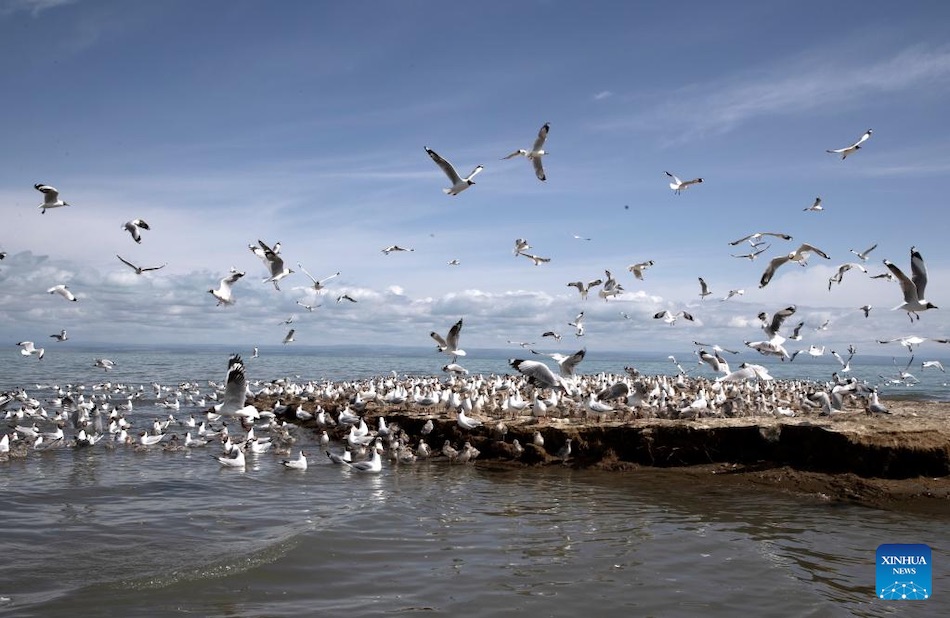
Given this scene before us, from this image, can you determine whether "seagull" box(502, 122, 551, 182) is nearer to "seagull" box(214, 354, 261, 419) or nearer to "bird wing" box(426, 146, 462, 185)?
"bird wing" box(426, 146, 462, 185)

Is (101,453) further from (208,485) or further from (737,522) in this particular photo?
(737,522)

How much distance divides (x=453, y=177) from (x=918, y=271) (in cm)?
898

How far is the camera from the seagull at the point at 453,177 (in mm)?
14374

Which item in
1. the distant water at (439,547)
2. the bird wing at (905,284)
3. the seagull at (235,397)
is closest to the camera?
the distant water at (439,547)

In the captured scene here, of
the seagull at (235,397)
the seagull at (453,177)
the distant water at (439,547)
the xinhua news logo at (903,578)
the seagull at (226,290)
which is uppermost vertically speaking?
the seagull at (453,177)

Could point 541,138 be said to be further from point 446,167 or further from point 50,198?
point 50,198

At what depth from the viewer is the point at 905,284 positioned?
12523mm

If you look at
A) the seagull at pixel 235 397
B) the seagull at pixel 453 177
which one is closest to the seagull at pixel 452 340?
the seagull at pixel 453 177

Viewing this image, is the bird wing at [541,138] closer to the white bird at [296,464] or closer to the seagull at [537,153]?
the seagull at [537,153]

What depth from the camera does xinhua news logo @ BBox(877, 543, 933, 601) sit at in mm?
7585

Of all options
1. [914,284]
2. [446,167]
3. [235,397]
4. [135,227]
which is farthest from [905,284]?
[135,227]

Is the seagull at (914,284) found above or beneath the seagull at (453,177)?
beneath

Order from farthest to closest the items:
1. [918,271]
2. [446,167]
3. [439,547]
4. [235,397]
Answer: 1. [446,167]
2. [918,271]
3. [235,397]
4. [439,547]

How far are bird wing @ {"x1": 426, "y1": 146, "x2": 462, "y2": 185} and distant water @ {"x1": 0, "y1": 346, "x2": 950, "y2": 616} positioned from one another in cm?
622
